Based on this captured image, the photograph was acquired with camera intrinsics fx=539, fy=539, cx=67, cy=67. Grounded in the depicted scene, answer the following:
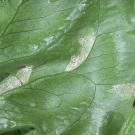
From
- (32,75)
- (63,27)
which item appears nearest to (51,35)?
(63,27)

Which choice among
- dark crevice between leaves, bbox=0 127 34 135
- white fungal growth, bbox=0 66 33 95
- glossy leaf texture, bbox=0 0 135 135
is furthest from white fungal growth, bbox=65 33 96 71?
dark crevice between leaves, bbox=0 127 34 135

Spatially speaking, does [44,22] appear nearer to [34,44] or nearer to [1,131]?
[34,44]

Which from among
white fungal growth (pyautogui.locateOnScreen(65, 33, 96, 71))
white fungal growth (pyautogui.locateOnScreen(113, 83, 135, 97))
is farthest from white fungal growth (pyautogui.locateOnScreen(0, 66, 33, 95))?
white fungal growth (pyautogui.locateOnScreen(113, 83, 135, 97))

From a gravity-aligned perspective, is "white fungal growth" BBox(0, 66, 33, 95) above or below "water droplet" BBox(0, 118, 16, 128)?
→ above

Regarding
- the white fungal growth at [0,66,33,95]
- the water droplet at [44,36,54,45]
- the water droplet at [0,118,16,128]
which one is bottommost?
the water droplet at [0,118,16,128]

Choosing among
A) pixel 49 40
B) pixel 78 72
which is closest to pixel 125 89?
pixel 78 72

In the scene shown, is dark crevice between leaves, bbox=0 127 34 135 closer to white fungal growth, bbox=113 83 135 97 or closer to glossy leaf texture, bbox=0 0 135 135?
glossy leaf texture, bbox=0 0 135 135

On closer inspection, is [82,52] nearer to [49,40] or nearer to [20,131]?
[49,40]

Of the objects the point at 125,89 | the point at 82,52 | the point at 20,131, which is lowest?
the point at 20,131
